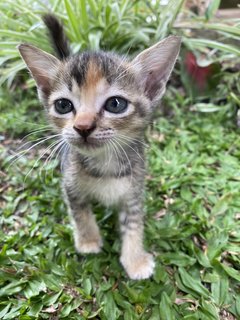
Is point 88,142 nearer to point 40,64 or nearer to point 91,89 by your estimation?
point 91,89

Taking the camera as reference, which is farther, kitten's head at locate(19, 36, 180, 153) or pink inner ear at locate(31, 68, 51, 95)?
pink inner ear at locate(31, 68, 51, 95)

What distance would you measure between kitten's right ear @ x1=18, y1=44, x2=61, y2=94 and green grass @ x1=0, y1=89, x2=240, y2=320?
69cm

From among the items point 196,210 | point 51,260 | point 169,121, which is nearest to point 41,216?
point 51,260

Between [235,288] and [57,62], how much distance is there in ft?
4.10

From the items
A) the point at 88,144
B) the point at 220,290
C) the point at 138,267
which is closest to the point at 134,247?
the point at 138,267

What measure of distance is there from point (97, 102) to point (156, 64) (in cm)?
34

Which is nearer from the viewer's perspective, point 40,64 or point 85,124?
point 85,124

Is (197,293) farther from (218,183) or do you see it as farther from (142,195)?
(218,183)

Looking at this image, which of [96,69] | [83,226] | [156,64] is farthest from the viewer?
[83,226]

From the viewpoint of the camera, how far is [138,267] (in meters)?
1.75

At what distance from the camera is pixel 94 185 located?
1.71m

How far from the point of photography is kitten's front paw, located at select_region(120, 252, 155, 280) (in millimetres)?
1745

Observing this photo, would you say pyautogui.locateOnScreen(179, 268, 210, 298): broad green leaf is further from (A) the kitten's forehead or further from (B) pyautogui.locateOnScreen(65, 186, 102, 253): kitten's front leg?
(A) the kitten's forehead

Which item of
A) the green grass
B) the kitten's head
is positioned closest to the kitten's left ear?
the kitten's head
